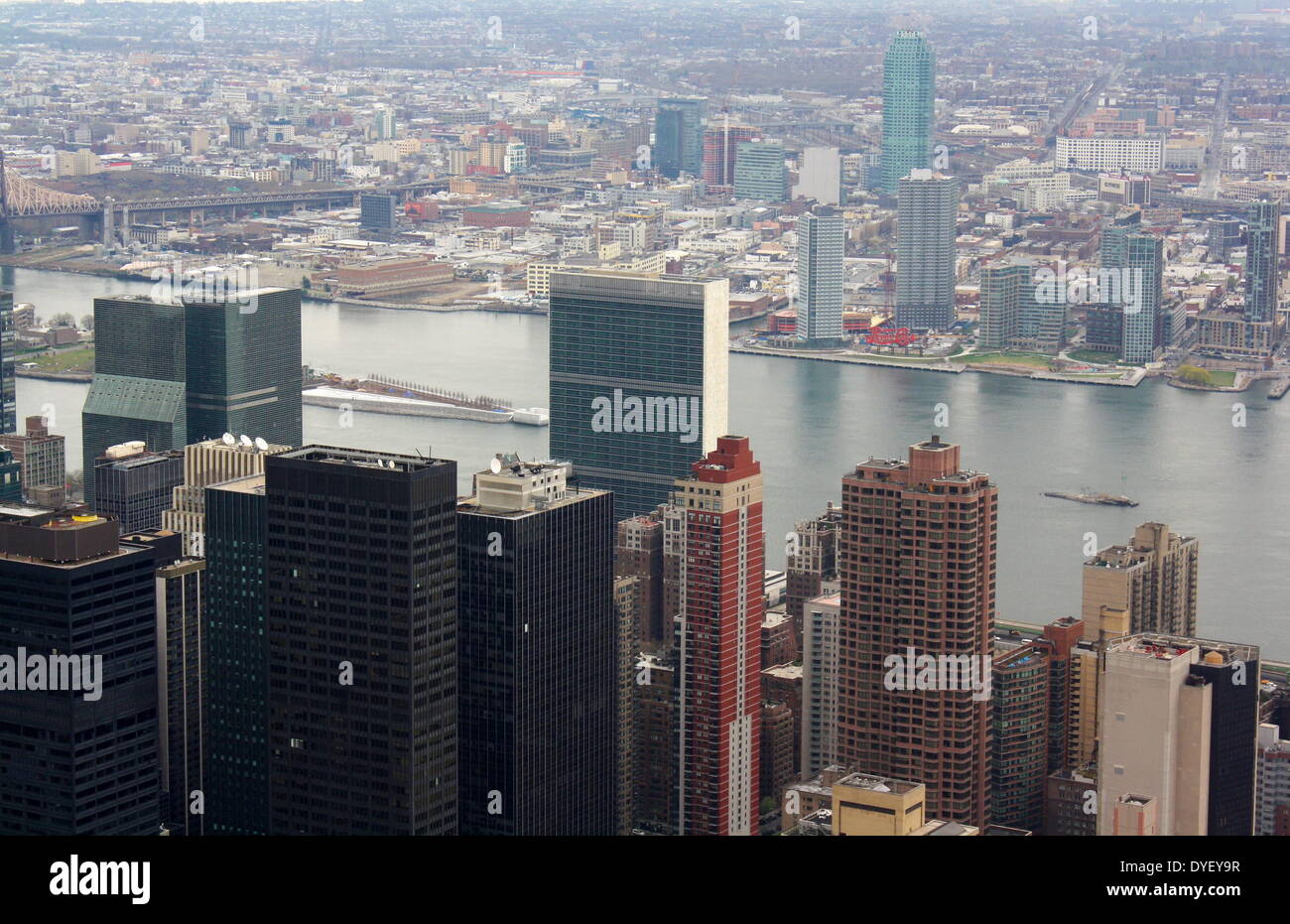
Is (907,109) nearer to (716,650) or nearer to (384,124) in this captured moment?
(384,124)

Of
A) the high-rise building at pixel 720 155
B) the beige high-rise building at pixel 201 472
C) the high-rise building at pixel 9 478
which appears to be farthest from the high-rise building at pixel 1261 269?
the beige high-rise building at pixel 201 472

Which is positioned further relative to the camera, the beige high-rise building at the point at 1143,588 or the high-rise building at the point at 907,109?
the high-rise building at the point at 907,109

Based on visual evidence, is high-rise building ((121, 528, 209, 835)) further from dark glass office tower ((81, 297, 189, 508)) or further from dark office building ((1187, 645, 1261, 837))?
dark glass office tower ((81, 297, 189, 508))

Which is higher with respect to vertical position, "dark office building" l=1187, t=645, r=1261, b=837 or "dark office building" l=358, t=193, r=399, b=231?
"dark office building" l=358, t=193, r=399, b=231

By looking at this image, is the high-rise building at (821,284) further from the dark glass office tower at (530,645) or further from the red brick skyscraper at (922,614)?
the dark glass office tower at (530,645)

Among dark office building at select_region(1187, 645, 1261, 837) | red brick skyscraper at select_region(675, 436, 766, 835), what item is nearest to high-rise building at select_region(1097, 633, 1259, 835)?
dark office building at select_region(1187, 645, 1261, 837)

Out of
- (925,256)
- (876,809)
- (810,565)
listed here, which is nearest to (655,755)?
(810,565)
